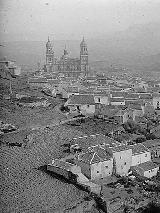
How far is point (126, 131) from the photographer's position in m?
19.6

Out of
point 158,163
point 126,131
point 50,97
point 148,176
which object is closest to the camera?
point 148,176

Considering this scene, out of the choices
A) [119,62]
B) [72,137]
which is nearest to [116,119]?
[72,137]

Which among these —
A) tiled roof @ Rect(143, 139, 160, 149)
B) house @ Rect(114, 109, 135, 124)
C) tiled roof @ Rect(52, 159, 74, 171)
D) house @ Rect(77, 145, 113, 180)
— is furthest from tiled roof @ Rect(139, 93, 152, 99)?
tiled roof @ Rect(52, 159, 74, 171)

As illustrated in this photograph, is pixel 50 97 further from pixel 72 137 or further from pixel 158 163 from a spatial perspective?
pixel 158 163

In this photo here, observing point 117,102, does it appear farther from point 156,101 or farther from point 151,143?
point 151,143

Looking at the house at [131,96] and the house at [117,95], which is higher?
the house at [117,95]

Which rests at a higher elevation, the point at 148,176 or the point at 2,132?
the point at 2,132

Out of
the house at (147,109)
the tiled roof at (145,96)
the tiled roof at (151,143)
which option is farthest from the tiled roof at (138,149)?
the tiled roof at (145,96)

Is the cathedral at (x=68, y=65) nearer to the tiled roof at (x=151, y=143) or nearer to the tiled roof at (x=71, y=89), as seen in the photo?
the tiled roof at (x=71, y=89)

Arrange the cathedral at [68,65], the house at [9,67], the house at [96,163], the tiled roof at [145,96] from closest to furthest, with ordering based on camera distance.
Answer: the house at [96,163], the tiled roof at [145,96], the house at [9,67], the cathedral at [68,65]

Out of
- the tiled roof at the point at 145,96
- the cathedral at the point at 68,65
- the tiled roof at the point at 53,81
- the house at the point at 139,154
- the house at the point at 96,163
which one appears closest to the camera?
the house at the point at 96,163

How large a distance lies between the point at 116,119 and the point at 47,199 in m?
10.0

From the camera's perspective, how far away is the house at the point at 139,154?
49.2 ft

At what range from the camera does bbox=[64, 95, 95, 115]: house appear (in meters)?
22.4
